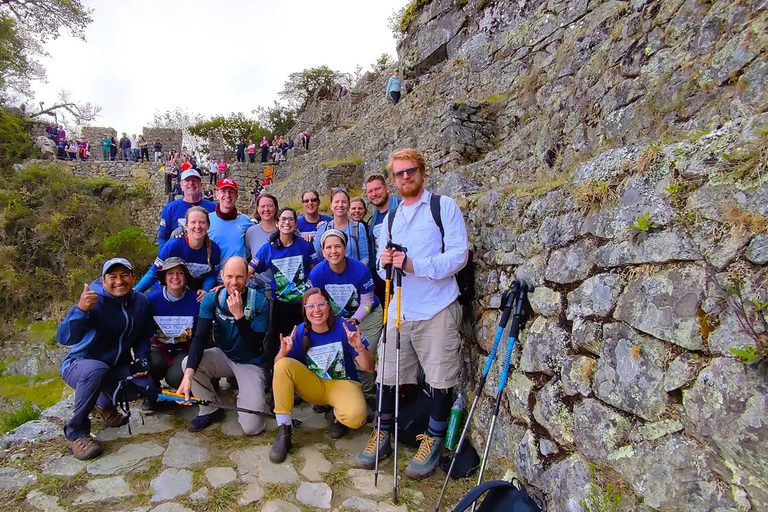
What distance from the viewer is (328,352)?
3527mm

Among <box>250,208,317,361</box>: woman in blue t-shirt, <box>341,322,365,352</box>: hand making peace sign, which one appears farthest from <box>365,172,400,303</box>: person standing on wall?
<box>341,322,365,352</box>: hand making peace sign

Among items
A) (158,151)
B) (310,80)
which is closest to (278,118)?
(310,80)

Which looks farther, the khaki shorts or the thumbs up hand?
the thumbs up hand

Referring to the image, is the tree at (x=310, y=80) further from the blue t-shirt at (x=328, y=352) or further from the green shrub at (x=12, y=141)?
the blue t-shirt at (x=328, y=352)

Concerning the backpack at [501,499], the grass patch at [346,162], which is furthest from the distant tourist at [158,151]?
the backpack at [501,499]

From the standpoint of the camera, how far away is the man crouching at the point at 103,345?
328 centimetres

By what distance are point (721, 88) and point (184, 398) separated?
4272mm

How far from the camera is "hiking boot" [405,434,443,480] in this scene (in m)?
3.04

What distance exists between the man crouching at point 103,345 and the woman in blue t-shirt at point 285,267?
106 centimetres

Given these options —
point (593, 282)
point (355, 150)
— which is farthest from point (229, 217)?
point (355, 150)

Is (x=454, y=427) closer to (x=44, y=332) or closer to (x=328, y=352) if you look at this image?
(x=328, y=352)

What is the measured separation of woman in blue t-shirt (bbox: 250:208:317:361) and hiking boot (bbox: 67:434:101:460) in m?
1.48

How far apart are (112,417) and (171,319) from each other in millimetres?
925

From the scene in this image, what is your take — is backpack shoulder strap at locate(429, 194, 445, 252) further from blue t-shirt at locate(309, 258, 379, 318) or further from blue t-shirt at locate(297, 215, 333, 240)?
blue t-shirt at locate(297, 215, 333, 240)
